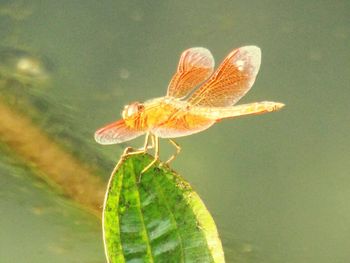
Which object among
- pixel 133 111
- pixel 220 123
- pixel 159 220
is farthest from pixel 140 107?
pixel 220 123

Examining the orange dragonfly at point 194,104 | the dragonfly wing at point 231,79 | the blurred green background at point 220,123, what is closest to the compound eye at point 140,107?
the orange dragonfly at point 194,104

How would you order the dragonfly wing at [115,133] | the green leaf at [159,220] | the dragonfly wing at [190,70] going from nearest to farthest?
1. the green leaf at [159,220]
2. the dragonfly wing at [115,133]
3. the dragonfly wing at [190,70]

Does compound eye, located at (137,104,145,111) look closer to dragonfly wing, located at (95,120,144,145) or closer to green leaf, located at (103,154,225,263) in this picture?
dragonfly wing, located at (95,120,144,145)

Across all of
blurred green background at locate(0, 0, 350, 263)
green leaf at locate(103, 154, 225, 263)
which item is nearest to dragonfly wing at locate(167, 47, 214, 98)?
blurred green background at locate(0, 0, 350, 263)

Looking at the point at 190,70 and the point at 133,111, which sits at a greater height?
the point at 190,70

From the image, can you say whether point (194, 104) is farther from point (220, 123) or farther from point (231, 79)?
point (220, 123)

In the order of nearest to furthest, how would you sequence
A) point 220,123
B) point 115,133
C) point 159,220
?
point 159,220, point 115,133, point 220,123

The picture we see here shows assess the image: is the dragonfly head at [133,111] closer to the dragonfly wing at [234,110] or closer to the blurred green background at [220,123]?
the dragonfly wing at [234,110]
